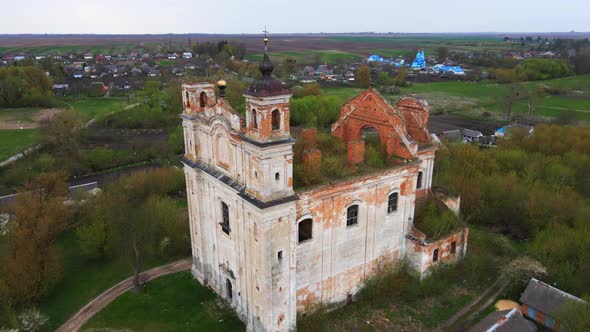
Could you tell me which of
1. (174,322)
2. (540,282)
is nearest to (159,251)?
(174,322)

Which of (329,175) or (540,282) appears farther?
(540,282)

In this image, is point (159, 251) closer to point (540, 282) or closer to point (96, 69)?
point (540, 282)

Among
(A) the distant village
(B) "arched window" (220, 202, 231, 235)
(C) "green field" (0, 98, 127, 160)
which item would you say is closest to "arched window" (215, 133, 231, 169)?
(B) "arched window" (220, 202, 231, 235)

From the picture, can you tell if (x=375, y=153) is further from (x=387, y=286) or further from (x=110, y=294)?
(x=110, y=294)

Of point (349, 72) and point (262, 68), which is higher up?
point (262, 68)

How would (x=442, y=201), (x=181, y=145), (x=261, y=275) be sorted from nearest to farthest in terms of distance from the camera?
(x=261, y=275)
(x=442, y=201)
(x=181, y=145)

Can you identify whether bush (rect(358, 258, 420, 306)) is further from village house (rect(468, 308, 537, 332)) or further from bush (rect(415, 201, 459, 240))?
village house (rect(468, 308, 537, 332))
